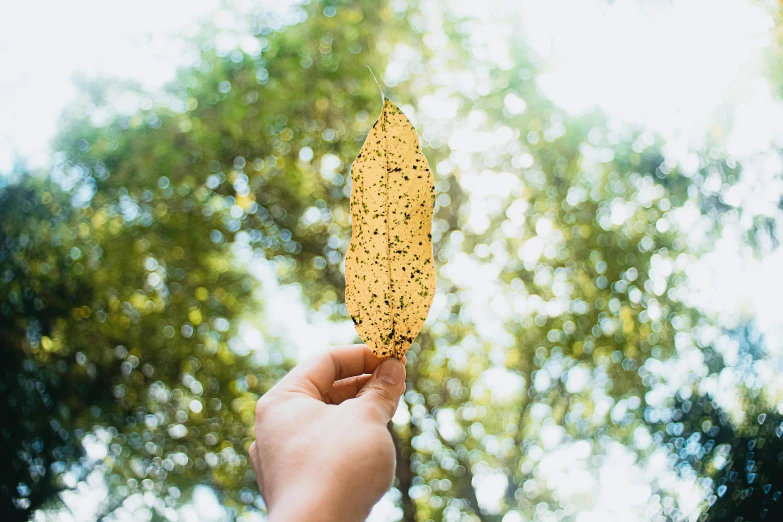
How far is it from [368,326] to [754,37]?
2.18 m

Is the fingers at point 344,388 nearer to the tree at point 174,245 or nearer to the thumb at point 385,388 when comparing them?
the thumb at point 385,388

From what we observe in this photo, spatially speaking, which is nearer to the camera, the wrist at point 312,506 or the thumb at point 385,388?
the wrist at point 312,506

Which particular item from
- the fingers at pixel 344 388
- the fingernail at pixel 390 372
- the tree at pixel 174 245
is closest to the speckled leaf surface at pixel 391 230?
the fingernail at pixel 390 372

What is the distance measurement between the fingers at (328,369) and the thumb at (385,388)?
3cm

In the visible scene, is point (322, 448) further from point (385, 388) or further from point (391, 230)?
point (391, 230)

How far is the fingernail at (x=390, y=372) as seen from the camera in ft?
1.71

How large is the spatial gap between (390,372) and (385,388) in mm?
18

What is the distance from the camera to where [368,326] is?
1.54 feet

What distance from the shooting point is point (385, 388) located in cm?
53

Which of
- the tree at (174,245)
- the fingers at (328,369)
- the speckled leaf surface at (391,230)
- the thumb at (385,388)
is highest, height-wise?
the speckled leaf surface at (391,230)

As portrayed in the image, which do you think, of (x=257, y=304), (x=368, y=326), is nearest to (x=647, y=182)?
(x=257, y=304)

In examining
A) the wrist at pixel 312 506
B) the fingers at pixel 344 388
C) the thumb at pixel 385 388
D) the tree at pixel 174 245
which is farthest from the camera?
the tree at pixel 174 245

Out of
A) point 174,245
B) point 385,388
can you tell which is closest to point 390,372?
point 385,388

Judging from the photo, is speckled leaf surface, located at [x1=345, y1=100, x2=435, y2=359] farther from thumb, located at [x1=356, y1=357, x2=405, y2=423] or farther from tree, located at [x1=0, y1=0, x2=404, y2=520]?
tree, located at [x1=0, y1=0, x2=404, y2=520]
